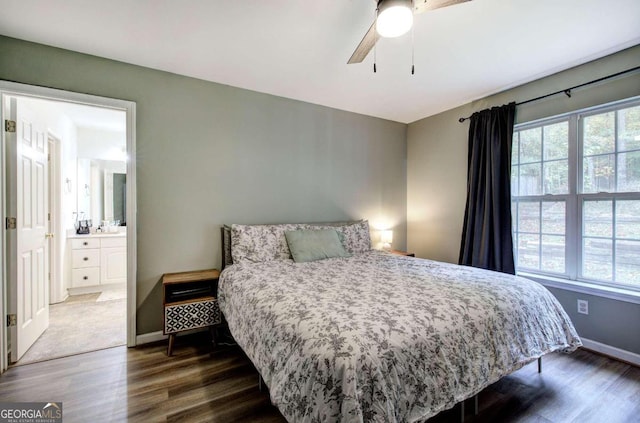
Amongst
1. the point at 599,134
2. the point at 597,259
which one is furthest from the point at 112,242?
the point at 599,134

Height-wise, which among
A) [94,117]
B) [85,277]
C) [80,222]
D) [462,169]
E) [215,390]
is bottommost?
[215,390]

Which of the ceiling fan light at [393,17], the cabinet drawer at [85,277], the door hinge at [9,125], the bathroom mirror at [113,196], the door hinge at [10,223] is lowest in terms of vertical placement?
the cabinet drawer at [85,277]

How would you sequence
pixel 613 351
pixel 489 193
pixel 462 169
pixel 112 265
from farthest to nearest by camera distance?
pixel 112 265 → pixel 462 169 → pixel 489 193 → pixel 613 351

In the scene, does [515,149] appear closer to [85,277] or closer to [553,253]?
[553,253]

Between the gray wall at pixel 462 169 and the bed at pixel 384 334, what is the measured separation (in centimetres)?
82

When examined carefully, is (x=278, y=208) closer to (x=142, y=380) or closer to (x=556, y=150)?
(x=142, y=380)

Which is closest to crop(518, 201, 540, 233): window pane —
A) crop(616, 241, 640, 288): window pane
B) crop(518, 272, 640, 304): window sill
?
crop(518, 272, 640, 304): window sill

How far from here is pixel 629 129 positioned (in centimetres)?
237

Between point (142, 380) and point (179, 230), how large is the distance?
1.26 metres

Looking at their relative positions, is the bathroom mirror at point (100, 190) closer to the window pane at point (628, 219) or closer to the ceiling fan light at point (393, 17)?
the ceiling fan light at point (393, 17)

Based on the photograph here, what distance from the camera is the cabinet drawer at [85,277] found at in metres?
3.98

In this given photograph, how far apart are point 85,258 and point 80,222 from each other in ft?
2.04

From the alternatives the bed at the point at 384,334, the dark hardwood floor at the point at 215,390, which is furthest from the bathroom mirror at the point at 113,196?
the bed at the point at 384,334

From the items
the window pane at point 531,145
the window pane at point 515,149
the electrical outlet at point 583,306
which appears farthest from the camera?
the window pane at point 515,149
